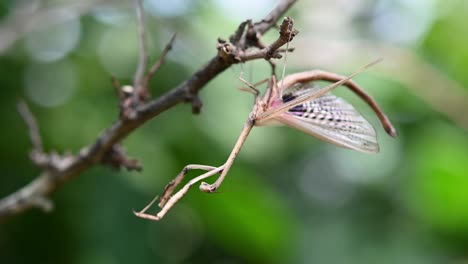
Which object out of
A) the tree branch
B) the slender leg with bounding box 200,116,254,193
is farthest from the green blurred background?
the slender leg with bounding box 200,116,254,193

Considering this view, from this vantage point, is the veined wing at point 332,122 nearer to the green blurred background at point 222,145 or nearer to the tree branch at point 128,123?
the tree branch at point 128,123

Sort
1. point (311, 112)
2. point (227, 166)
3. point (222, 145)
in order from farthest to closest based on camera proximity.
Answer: point (222, 145), point (311, 112), point (227, 166)

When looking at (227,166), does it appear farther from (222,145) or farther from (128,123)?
(222,145)

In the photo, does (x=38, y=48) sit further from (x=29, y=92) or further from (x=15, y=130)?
(x=15, y=130)

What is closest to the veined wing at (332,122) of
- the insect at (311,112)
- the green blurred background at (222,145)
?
the insect at (311,112)

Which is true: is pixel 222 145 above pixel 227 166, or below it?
below

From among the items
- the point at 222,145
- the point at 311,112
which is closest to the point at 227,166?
the point at 311,112
